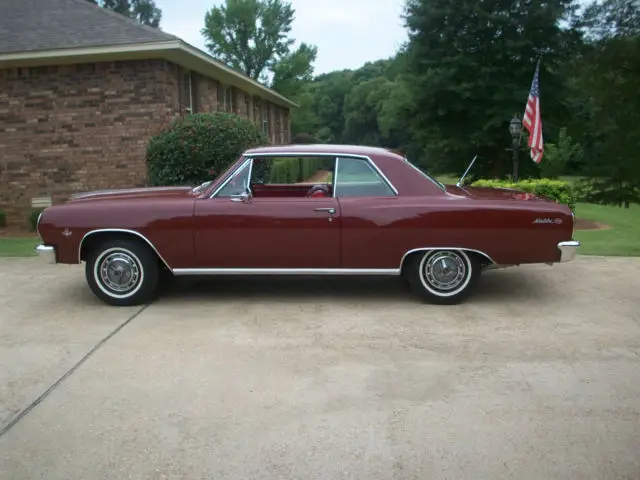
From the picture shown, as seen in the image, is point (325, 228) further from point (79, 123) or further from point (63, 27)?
point (63, 27)

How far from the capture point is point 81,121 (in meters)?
13.0

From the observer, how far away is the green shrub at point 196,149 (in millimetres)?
10547

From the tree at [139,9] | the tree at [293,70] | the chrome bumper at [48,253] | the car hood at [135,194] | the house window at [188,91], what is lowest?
the chrome bumper at [48,253]

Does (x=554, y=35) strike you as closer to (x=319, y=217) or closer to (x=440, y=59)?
(x=440, y=59)

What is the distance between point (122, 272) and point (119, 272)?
0.09 feet

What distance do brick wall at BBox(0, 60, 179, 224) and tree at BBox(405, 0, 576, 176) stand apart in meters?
11.4

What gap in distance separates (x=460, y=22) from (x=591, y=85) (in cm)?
801

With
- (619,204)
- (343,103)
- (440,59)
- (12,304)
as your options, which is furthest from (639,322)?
(343,103)

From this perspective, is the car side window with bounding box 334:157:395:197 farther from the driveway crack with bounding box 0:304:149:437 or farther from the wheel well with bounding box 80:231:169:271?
the driveway crack with bounding box 0:304:149:437

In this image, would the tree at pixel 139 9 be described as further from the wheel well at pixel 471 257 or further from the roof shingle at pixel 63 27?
the wheel well at pixel 471 257

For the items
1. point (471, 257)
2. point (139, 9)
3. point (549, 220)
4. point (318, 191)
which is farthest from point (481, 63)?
point (139, 9)

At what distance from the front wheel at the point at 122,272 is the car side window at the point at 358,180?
6.40 feet

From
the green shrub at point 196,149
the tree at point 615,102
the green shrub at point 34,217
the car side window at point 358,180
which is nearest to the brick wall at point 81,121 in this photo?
the green shrub at point 34,217

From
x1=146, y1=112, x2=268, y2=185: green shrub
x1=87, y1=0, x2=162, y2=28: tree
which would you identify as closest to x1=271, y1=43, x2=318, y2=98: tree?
x1=87, y1=0, x2=162, y2=28: tree
